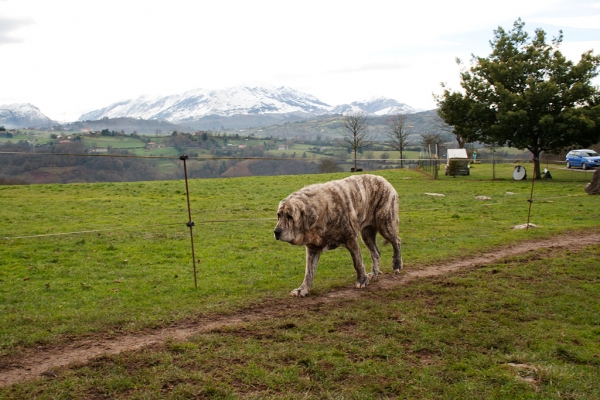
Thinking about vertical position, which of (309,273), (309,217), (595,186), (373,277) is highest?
(309,217)

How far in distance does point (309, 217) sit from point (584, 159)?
4350 cm

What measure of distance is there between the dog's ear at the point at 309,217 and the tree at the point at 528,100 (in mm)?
31650

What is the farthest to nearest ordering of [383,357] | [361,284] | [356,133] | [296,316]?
[356,133] < [361,284] < [296,316] < [383,357]

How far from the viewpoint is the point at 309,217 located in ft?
28.0

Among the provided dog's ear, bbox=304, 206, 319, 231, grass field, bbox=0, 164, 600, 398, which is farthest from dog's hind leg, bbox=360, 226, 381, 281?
dog's ear, bbox=304, 206, 319, 231

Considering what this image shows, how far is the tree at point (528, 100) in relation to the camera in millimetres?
35688

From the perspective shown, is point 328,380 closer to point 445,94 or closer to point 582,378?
point 582,378

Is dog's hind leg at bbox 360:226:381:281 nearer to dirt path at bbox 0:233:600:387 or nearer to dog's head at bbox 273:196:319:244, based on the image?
dirt path at bbox 0:233:600:387

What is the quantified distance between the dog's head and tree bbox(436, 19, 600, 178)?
31.8 m

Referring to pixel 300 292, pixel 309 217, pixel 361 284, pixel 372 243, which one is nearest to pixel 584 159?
pixel 372 243

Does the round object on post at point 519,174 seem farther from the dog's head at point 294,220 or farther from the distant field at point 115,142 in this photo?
the distant field at point 115,142

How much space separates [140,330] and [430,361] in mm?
4292

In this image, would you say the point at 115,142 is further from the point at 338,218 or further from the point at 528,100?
the point at 338,218

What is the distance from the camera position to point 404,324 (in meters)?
7.46
